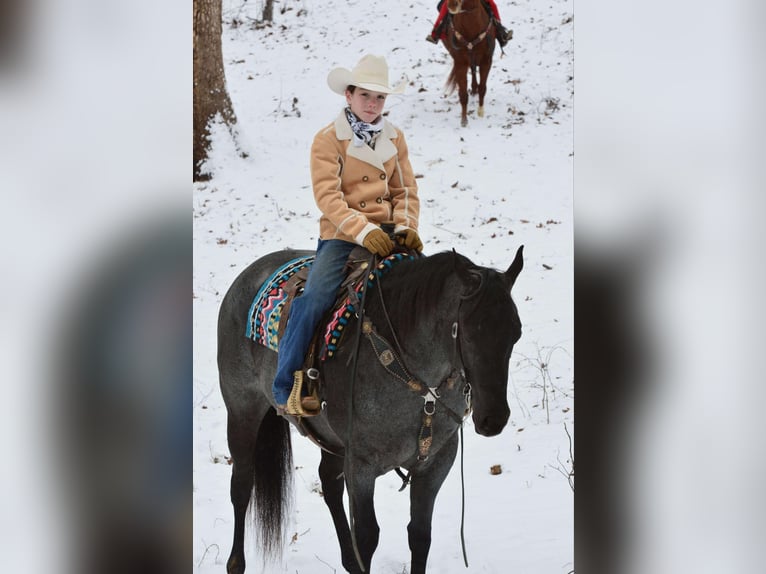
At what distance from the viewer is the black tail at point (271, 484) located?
15.2 ft

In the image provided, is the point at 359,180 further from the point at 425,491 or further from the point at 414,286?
the point at 425,491

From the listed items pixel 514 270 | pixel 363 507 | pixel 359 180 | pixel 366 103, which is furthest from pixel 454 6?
pixel 363 507

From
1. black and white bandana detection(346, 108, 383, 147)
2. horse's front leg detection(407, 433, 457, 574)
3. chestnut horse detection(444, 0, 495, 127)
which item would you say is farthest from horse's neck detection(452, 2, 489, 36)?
horse's front leg detection(407, 433, 457, 574)

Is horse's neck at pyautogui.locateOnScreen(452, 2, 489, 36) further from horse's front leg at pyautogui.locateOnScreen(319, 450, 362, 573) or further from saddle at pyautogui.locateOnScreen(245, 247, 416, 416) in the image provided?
horse's front leg at pyautogui.locateOnScreen(319, 450, 362, 573)

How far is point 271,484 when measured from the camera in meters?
4.66

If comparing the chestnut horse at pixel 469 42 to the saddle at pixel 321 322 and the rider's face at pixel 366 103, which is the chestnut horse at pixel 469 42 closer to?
the rider's face at pixel 366 103

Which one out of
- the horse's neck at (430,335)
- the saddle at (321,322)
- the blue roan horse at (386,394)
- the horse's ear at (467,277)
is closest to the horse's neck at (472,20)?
the blue roan horse at (386,394)

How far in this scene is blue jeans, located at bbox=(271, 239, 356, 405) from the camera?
157 inches
